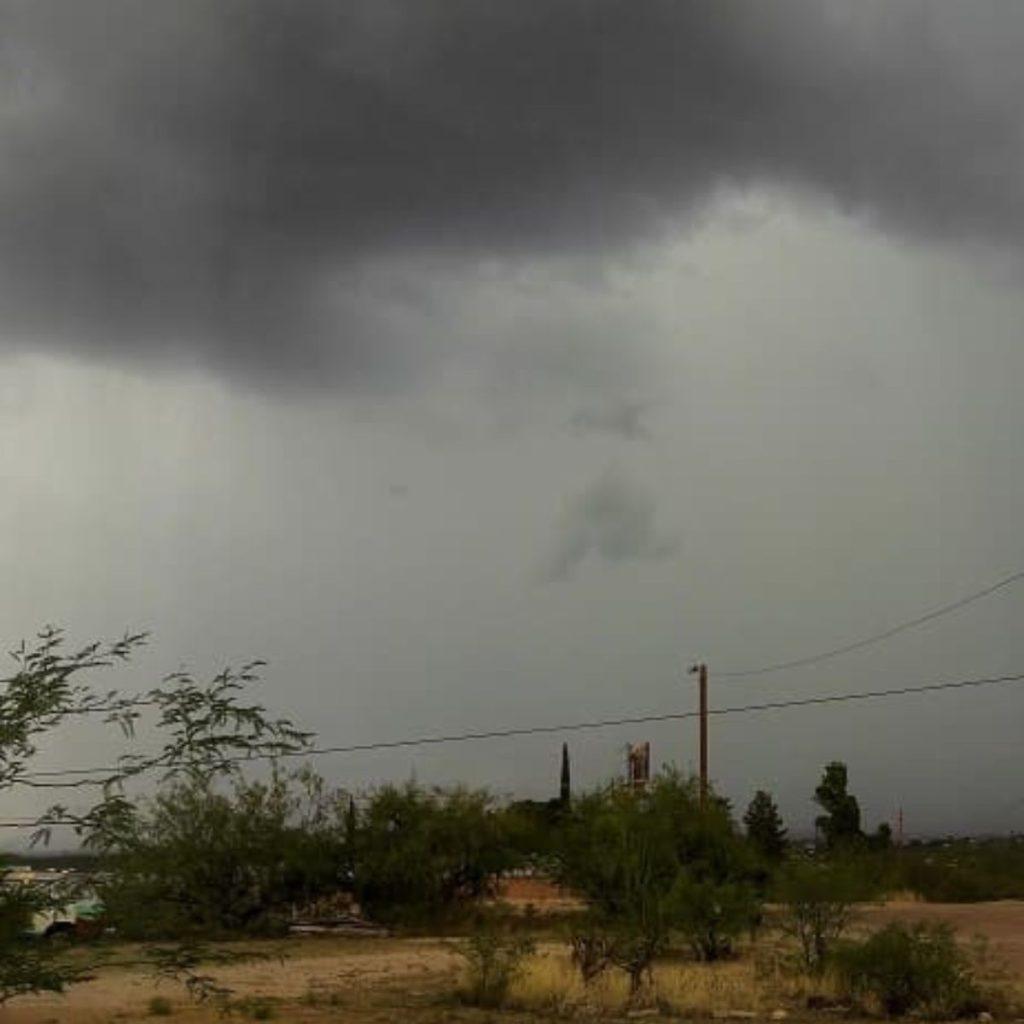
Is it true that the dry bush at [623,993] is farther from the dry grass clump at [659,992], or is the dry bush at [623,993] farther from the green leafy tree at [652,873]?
the green leafy tree at [652,873]

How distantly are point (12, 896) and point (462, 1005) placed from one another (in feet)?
60.0

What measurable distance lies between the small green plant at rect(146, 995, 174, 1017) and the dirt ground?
0.11m

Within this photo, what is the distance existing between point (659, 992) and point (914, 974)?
4.45 m

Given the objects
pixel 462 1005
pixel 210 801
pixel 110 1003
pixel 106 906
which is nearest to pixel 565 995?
pixel 462 1005

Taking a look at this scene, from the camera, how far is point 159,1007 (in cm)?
2608

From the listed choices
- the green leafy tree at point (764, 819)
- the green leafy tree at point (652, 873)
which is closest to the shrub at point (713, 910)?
the green leafy tree at point (652, 873)

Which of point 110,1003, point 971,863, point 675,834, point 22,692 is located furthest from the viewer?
point 971,863

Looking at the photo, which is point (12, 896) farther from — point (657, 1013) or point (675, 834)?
point (675, 834)

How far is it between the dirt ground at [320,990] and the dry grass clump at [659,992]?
1300 mm

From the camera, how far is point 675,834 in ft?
108

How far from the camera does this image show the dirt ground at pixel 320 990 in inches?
985

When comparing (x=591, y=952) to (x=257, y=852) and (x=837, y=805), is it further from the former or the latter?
(x=837, y=805)

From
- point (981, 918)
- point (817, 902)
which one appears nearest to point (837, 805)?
point (981, 918)

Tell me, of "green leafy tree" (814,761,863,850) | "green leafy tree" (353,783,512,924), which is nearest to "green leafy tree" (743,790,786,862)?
"green leafy tree" (814,761,863,850)
